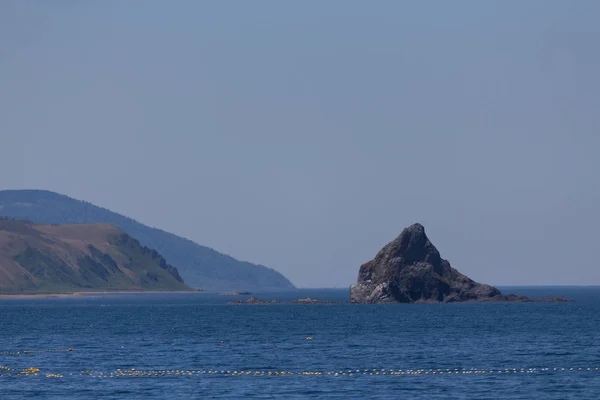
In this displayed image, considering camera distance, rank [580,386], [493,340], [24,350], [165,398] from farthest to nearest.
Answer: [493,340], [24,350], [580,386], [165,398]

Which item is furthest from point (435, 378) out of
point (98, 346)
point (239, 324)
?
point (239, 324)

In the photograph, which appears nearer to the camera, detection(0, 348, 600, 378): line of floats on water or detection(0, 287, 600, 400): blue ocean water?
detection(0, 287, 600, 400): blue ocean water

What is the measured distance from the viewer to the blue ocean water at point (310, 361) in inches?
3342

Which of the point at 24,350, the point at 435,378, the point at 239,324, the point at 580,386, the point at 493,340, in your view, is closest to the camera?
the point at 580,386

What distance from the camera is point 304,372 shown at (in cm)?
9719

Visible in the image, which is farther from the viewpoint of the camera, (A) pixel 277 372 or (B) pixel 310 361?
(B) pixel 310 361

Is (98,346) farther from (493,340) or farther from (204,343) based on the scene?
(493,340)

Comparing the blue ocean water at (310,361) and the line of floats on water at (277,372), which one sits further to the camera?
the line of floats on water at (277,372)

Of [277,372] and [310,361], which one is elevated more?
[310,361]

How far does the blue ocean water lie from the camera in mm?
84875

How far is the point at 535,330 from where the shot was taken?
154500 millimetres

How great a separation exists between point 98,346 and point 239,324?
5416 centimetres

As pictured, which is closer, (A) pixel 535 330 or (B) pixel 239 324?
(A) pixel 535 330

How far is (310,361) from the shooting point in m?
108
